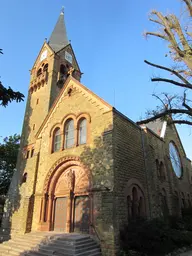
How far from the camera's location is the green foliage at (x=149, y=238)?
9359 mm

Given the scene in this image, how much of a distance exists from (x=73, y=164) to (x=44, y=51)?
20.8 m

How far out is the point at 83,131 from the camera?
1404cm

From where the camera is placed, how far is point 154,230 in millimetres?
9852

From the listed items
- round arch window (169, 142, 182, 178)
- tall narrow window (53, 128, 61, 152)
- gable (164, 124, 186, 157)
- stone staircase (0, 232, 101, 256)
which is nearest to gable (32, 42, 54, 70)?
tall narrow window (53, 128, 61, 152)

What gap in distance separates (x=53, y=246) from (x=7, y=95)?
24.9 feet

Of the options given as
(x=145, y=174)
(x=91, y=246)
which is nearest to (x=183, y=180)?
(x=145, y=174)

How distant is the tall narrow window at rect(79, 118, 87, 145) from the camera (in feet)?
45.2

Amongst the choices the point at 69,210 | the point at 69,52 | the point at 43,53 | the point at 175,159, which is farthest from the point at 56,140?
the point at 69,52

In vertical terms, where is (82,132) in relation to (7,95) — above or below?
above

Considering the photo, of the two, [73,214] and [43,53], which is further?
[43,53]

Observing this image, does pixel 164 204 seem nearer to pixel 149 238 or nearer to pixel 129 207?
pixel 129 207

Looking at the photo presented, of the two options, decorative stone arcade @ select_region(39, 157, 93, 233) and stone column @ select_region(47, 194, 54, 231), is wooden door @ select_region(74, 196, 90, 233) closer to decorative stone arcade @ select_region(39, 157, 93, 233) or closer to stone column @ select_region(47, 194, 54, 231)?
decorative stone arcade @ select_region(39, 157, 93, 233)

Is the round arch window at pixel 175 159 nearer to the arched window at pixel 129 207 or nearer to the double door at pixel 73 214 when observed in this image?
the arched window at pixel 129 207

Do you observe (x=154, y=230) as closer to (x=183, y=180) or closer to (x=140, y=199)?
(x=140, y=199)
